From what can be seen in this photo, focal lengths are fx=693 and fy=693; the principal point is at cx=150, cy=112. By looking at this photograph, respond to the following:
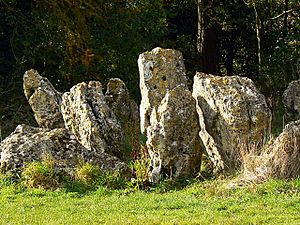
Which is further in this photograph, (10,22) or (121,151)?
(10,22)

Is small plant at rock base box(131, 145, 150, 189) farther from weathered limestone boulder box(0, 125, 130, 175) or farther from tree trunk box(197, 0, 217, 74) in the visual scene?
tree trunk box(197, 0, 217, 74)

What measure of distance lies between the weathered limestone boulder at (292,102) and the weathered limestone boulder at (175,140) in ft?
18.1

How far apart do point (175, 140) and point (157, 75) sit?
2695mm

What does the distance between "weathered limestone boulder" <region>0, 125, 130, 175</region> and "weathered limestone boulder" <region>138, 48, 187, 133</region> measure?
1.91 m

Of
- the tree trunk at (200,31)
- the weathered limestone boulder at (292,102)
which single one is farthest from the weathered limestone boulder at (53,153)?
the tree trunk at (200,31)

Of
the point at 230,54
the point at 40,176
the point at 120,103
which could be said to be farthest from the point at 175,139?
the point at 230,54

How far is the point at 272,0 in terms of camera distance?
22.4 m

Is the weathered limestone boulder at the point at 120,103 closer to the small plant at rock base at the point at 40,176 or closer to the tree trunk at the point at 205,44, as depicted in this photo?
the small plant at rock base at the point at 40,176

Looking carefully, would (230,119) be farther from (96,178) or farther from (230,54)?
(230,54)

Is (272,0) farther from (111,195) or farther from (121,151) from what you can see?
(111,195)

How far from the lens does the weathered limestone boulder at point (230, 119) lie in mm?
11289

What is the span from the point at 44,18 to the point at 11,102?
9.05ft

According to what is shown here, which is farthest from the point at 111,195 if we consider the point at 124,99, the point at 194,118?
the point at 124,99

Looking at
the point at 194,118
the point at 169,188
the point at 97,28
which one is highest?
the point at 97,28
